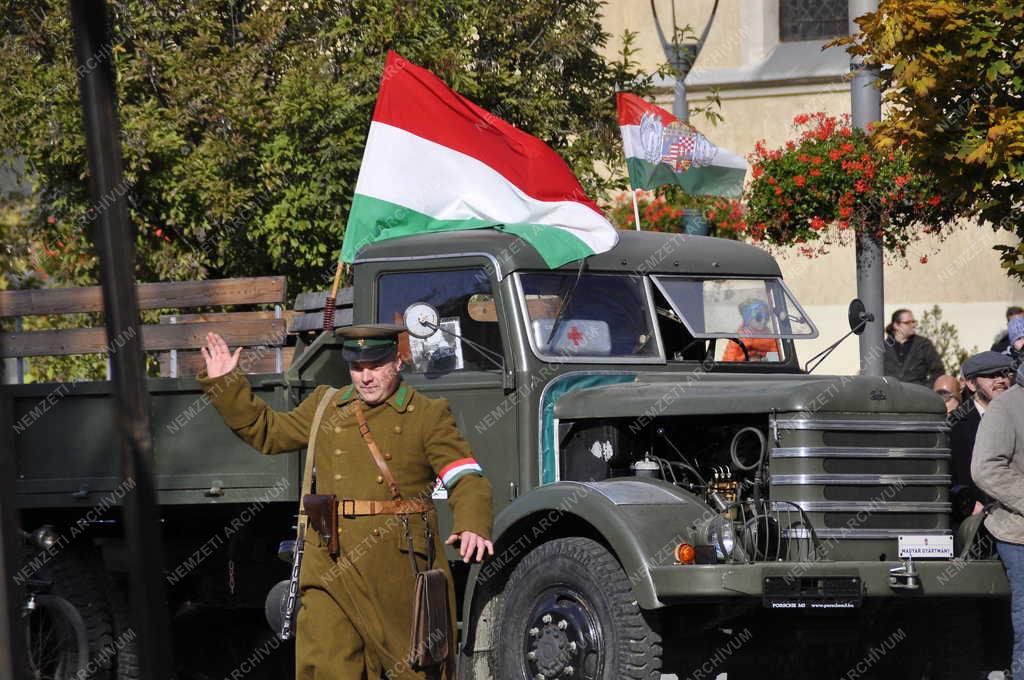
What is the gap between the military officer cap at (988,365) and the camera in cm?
802

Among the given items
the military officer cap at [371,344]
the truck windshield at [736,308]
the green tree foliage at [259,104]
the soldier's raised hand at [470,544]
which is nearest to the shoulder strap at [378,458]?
the military officer cap at [371,344]

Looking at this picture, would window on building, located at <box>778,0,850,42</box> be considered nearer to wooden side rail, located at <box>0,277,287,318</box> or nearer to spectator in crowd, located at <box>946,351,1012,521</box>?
spectator in crowd, located at <box>946,351,1012,521</box>

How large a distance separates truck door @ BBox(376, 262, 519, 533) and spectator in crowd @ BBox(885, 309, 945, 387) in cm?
593

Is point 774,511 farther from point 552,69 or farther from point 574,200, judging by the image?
point 552,69

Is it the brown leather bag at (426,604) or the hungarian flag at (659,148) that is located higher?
the hungarian flag at (659,148)

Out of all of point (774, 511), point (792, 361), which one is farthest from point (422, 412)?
point (792, 361)

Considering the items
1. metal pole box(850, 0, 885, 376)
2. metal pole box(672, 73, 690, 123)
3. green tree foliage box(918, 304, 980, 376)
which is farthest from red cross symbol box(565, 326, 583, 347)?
green tree foliage box(918, 304, 980, 376)

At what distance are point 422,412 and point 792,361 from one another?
2989 mm

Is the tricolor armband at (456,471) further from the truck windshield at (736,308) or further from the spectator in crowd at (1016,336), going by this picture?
the spectator in crowd at (1016,336)

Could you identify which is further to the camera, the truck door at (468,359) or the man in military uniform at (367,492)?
the truck door at (468,359)

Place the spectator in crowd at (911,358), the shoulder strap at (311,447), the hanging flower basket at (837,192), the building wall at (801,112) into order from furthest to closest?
the building wall at (801,112) < the spectator in crowd at (911,358) < the hanging flower basket at (837,192) < the shoulder strap at (311,447)

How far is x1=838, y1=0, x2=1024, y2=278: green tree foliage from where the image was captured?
9102mm

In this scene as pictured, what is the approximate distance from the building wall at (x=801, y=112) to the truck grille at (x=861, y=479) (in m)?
10.8

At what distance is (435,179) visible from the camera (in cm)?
880
